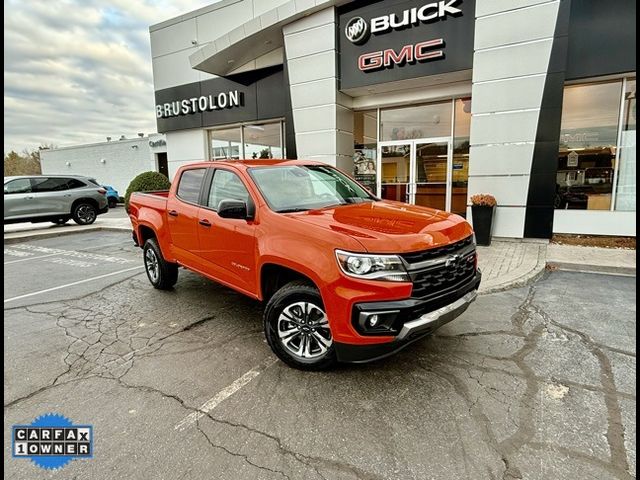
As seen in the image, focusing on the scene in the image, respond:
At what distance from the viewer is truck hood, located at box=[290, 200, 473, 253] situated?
292 cm

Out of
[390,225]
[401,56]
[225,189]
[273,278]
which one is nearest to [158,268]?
[225,189]

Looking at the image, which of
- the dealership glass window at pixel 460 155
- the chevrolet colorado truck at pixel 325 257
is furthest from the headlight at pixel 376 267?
the dealership glass window at pixel 460 155

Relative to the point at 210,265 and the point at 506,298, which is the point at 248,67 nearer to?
the point at 210,265

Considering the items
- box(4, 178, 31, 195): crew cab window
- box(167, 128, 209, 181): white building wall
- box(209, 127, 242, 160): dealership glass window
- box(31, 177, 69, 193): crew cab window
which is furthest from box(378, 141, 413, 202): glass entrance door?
box(4, 178, 31, 195): crew cab window

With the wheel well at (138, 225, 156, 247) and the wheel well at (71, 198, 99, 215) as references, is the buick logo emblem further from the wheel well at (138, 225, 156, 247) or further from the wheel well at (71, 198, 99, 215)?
the wheel well at (71, 198, 99, 215)

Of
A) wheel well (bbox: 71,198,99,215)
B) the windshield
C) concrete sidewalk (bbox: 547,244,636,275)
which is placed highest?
the windshield

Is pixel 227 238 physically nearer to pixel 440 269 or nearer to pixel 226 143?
pixel 440 269

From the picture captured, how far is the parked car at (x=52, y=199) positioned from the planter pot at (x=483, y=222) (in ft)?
45.1

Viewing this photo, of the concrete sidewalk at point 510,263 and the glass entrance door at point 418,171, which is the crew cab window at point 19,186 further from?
the concrete sidewalk at point 510,263

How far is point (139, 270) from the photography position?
24.3ft

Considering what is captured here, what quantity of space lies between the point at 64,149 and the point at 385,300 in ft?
129

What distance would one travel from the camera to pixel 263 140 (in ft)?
47.8

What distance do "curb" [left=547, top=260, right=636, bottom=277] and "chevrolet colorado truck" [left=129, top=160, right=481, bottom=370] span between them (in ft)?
13.4

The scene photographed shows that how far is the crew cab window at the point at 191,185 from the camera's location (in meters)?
4.86
